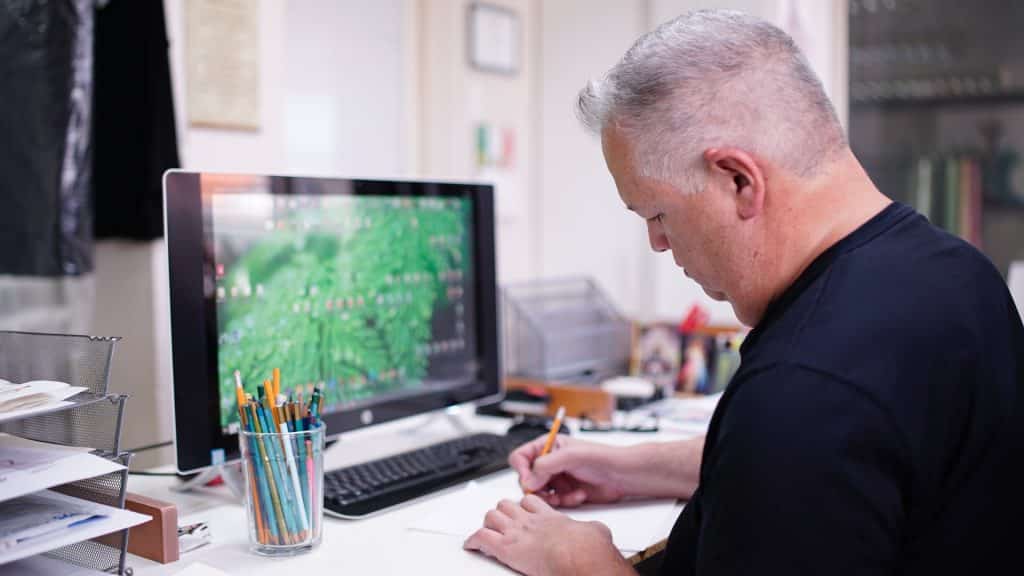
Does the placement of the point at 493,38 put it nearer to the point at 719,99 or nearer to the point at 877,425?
the point at 719,99

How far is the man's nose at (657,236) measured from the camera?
0.96 meters

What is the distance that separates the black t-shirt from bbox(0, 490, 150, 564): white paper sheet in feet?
1.95

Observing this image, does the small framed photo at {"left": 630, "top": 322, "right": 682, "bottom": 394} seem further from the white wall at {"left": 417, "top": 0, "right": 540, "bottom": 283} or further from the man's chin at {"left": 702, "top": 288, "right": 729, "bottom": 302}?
the man's chin at {"left": 702, "top": 288, "right": 729, "bottom": 302}

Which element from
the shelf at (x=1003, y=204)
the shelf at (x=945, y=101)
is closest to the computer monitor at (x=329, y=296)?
the shelf at (x=945, y=101)

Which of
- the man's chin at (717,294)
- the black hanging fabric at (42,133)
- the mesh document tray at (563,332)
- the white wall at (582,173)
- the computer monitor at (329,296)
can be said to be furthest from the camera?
the white wall at (582,173)

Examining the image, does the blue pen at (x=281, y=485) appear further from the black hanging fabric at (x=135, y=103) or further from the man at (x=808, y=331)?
the black hanging fabric at (x=135, y=103)

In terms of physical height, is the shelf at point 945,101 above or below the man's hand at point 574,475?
above

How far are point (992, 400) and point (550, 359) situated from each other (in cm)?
133

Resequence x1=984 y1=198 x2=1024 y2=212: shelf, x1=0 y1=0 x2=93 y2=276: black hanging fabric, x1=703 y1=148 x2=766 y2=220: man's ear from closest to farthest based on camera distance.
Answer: x1=703 y1=148 x2=766 y2=220: man's ear
x1=0 y1=0 x2=93 y2=276: black hanging fabric
x1=984 y1=198 x2=1024 y2=212: shelf

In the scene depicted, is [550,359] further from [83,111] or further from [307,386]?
[83,111]

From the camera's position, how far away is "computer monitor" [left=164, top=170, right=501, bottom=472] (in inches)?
47.5

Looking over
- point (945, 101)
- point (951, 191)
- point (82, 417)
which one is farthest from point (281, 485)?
point (945, 101)

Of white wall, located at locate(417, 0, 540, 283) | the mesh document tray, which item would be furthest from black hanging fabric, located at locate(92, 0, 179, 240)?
white wall, located at locate(417, 0, 540, 283)

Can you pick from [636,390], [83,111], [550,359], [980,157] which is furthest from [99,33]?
[980,157]
